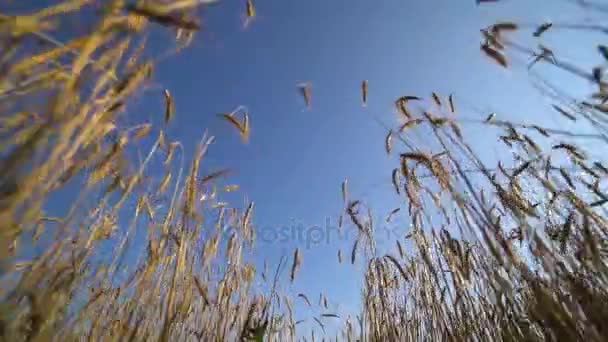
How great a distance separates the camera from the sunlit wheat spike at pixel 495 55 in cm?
164

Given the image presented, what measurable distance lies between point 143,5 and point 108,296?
1487 mm

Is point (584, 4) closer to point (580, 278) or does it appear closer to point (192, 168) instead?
point (580, 278)

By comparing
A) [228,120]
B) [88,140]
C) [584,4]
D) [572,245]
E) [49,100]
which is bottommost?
[49,100]

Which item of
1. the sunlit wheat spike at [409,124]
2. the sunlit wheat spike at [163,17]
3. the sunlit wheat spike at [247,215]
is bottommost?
the sunlit wheat spike at [163,17]

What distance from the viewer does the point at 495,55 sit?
1.71m

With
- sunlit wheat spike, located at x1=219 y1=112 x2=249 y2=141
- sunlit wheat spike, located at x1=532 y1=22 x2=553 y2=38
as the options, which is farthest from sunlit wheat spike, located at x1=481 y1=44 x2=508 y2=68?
sunlit wheat spike, located at x1=219 y1=112 x2=249 y2=141

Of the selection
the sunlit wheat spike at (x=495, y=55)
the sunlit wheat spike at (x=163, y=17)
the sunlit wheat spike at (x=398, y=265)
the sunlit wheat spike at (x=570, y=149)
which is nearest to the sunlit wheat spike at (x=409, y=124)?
the sunlit wheat spike at (x=495, y=55)

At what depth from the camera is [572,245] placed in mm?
1677

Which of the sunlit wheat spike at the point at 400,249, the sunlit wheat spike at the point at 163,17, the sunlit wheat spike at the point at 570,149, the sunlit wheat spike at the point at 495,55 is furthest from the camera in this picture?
the sunlit wheat spike at the point at 400,249

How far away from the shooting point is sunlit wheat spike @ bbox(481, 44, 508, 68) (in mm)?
1640

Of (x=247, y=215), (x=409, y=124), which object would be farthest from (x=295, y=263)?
(x=409, y=124)

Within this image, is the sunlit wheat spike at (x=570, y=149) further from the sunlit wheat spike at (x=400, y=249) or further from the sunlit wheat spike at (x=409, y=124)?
the sunlit wheat spike at (x=400, y=249)

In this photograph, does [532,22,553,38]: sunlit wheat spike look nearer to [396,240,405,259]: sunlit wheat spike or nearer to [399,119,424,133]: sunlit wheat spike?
[399,119,424,133]: sunlit wheat spike

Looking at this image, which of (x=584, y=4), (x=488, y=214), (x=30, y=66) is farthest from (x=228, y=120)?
(x=584, y=4)
